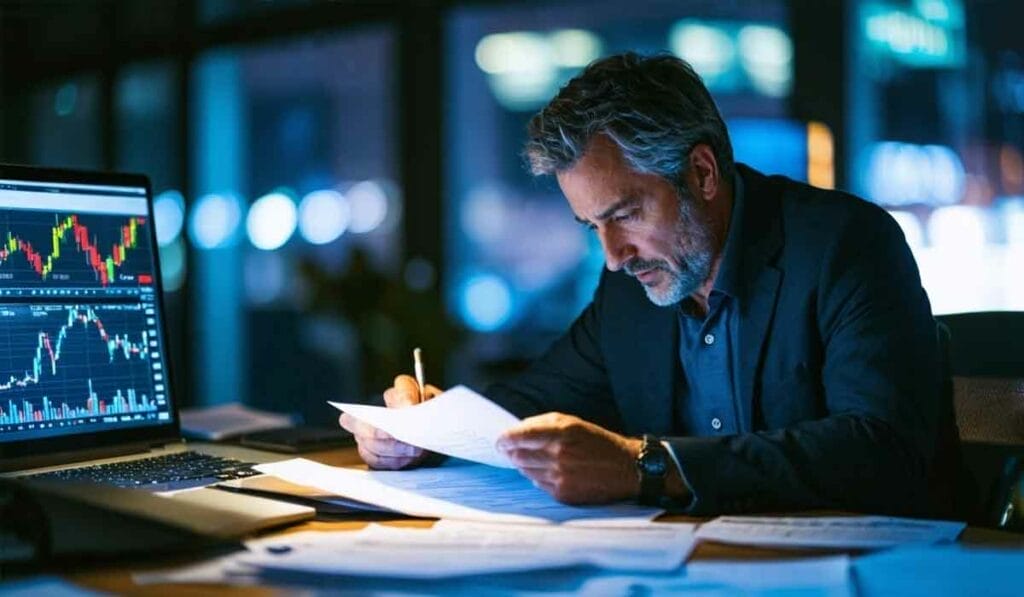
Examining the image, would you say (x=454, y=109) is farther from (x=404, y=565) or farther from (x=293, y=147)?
(x=404, y=565)

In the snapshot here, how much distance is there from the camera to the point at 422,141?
5113mm

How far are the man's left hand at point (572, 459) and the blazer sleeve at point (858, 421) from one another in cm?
8

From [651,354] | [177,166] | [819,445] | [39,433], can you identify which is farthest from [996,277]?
[177,166]

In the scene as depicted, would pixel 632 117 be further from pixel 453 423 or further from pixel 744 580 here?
pixel 744 580

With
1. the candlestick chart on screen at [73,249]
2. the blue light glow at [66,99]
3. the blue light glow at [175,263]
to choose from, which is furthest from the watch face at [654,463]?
the blue light glow at [66,99]

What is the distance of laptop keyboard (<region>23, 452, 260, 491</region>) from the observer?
1.52 m

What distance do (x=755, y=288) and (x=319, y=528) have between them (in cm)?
83

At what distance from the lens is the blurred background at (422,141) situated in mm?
3812

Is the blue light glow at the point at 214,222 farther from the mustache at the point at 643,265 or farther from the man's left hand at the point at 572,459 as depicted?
the man's left hand at the point at 572,459

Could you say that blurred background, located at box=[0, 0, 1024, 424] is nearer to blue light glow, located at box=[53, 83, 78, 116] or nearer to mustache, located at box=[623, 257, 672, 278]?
blue light glow, located at box=[53, 83, 78, 116]

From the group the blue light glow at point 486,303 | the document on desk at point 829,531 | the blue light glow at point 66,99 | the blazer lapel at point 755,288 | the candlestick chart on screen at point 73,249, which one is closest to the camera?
the document on desk at point 829,531

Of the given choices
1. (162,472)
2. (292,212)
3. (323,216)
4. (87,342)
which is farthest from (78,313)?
(292,212)

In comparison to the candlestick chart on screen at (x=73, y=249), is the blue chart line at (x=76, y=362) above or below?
below

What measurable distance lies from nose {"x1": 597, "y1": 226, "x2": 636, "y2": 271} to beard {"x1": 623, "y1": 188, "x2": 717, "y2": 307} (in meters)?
0.02
